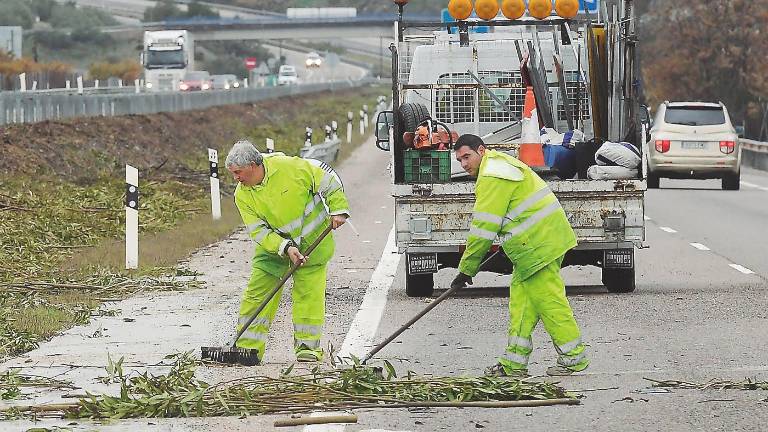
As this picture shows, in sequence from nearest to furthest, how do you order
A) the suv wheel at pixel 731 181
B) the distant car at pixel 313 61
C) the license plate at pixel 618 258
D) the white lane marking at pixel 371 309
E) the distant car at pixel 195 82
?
the white lane marking at pixel 371 309 → the license plate at pixel 618 258 → the suv wheel at pixel 731 181 → the distant car at pixel 195 82 → the distant car at pixel 313 61

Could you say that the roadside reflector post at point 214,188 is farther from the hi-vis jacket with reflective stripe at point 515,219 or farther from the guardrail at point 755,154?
the guardrail at point 755,154

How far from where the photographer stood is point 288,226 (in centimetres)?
1111

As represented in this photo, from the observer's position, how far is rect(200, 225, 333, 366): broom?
11070 millimetres

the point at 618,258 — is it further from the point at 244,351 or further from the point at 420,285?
the point at 244,351

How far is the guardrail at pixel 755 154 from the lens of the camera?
47.7m

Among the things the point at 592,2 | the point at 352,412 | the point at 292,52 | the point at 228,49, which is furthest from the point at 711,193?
the point at 292,52

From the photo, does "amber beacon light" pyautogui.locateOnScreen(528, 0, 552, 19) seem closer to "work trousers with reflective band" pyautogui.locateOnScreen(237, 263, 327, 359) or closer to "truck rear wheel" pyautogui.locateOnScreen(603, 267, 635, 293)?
"truck rear wheel" pyautogui.locateOnScreen(603, 267, 635, 293)

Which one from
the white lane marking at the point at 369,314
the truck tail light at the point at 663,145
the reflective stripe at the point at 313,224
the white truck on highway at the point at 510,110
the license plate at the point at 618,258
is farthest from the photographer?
the truck tail light at the point at 663,145

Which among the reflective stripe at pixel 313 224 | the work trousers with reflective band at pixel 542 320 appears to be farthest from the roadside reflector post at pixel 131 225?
the work trousers with reflective band at pixel 542 320

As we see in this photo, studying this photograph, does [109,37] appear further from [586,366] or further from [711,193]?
[586,366]

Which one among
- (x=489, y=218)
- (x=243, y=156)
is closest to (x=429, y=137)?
(x=243, y=156)

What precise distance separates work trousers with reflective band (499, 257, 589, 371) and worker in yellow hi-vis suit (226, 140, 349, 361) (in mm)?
1234

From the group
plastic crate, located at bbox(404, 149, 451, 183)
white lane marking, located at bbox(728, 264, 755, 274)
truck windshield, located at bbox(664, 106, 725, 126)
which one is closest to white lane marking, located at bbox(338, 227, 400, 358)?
plastic crate, located at bbox(404, 149, 451, 183)

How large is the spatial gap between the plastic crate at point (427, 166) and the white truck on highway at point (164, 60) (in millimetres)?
75967
